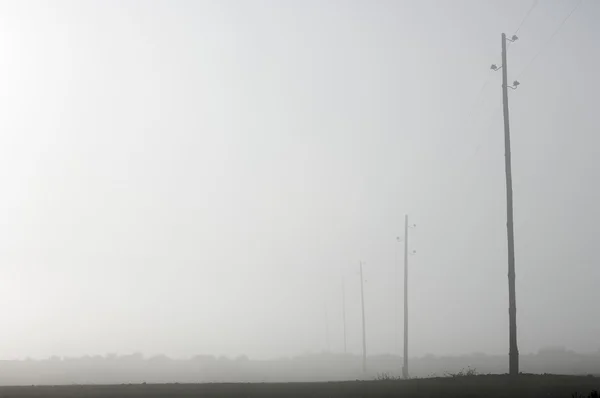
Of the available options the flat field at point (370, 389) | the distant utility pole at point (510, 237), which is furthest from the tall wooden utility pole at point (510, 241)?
the flat field at point (370, 389)

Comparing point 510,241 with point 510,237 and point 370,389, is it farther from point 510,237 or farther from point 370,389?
point 370,389

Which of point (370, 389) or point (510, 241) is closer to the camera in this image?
point (370, 389)

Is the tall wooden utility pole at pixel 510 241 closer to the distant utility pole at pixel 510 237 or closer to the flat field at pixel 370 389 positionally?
the distant utility pole at pixel 510 237

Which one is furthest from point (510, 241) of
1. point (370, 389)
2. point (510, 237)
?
point (370, 389)

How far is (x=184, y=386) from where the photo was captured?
1182 inches

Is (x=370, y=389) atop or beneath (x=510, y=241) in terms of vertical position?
beneath

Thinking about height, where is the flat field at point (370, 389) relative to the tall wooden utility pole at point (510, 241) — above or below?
below

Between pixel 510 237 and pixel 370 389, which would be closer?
pixel 370 389

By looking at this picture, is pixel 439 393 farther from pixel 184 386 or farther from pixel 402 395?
pixel 184 386

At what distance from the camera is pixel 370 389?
27.7 meters

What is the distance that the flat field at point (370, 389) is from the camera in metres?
25.6

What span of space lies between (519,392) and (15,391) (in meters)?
19.0

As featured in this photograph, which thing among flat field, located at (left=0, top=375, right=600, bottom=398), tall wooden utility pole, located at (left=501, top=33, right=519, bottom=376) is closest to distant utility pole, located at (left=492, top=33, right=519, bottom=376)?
tall wooden utility pole, located at (left=501, top=33, right=519, bottom=376)

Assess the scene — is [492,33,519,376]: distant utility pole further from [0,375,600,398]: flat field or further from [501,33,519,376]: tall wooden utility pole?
[0,375,600,398]: flat field
